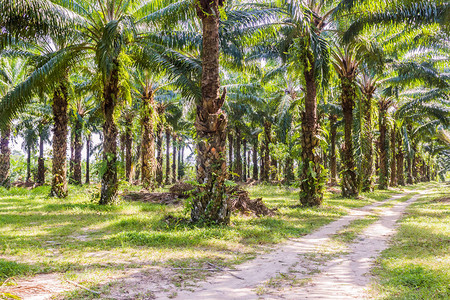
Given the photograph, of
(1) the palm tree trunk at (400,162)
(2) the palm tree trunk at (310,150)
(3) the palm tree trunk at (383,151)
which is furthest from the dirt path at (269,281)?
(1) the palm tree trunk at (400,162)

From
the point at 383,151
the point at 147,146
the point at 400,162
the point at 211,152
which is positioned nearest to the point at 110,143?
the point at 211,152

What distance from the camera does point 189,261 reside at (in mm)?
5289

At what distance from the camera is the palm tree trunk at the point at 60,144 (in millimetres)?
13961

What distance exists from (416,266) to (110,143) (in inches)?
409

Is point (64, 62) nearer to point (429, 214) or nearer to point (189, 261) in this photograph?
point (189, 261)

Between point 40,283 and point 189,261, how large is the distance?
2.17 metres

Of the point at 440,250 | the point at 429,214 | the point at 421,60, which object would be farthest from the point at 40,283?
the point at 421,60

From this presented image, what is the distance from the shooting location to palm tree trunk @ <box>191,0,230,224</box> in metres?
8.23

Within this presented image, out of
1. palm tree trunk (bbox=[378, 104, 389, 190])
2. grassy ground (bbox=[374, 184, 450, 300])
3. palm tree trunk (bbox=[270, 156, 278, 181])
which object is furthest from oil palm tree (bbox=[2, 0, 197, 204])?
palm tree trunk (bbox=[378, 104, 389, 190])

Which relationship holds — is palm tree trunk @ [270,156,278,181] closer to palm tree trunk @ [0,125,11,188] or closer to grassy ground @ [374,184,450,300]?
palm tree trunk @ [0,125,11,188]

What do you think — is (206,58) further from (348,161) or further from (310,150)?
(348,161)

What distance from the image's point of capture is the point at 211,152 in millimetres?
8305

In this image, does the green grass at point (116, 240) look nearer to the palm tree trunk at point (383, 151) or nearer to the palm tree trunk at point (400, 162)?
the palm tree trunk at point (383, 151)

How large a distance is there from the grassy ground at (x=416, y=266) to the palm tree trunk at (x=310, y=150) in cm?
436
